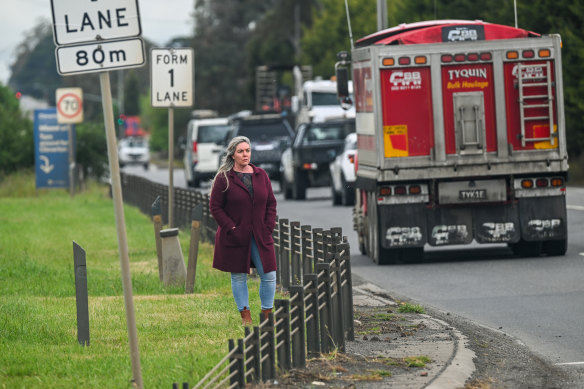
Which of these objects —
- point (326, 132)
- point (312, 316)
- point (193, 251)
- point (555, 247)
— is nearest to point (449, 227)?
point (555, 247)

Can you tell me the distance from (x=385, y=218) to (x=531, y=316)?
17.6 ft

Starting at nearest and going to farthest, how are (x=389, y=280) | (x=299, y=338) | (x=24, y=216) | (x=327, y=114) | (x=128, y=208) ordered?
(x=299, y=338) → (x=389, y=280) → (x=24, y=216) → (x=128, y=208) → (x=327, y=114)

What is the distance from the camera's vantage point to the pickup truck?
3462 centimetres

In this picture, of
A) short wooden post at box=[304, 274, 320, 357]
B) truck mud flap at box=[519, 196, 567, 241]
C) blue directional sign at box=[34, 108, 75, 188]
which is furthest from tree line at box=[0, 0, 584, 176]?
short wooden post at box=[304, 274, 320, 357]

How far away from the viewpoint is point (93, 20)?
316 inches

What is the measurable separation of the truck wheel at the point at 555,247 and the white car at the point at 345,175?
39.7ft

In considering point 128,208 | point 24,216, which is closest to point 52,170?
point 128,208

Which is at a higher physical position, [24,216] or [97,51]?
[97,51]

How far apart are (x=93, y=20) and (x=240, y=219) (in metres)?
3.28

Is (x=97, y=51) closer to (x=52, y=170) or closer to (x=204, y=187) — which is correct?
(x=52, y=170)

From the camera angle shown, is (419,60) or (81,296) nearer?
(81,296)

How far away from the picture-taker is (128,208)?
3612cm

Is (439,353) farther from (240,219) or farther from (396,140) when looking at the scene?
(396,140)

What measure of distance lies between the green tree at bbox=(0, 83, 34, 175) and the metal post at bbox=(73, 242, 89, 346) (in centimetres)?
3745
